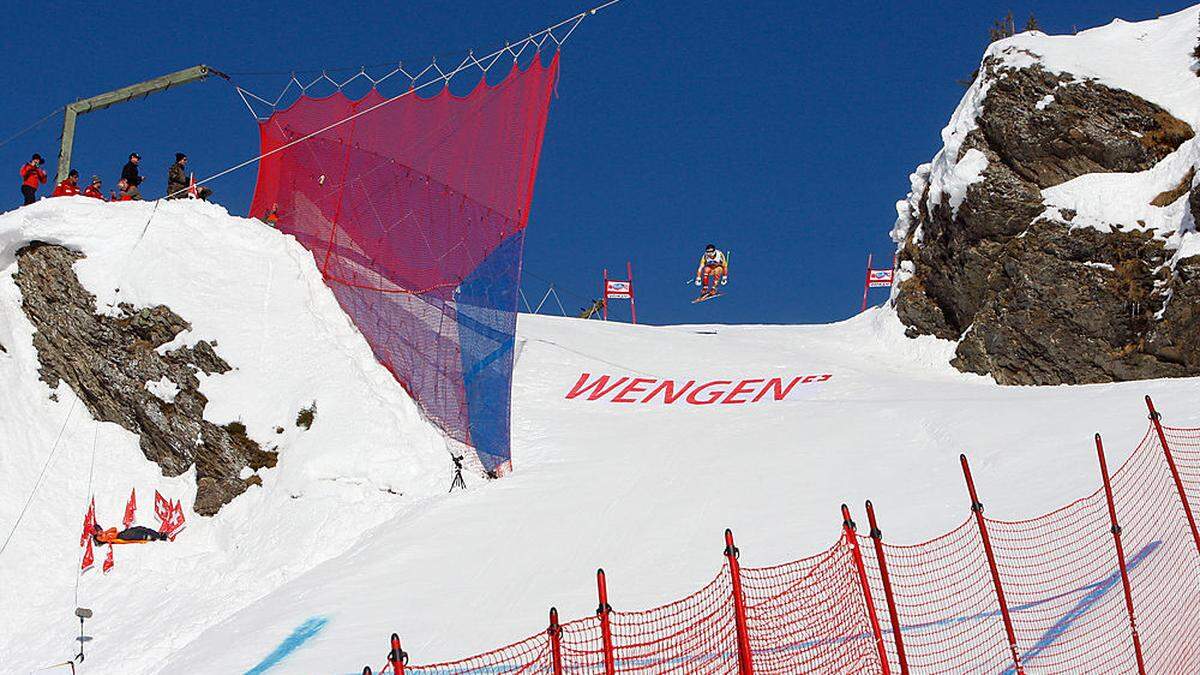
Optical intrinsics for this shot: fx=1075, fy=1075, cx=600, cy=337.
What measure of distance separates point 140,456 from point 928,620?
11053 millimetres

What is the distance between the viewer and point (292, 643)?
995 cm

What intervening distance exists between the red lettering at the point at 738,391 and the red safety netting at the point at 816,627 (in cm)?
911

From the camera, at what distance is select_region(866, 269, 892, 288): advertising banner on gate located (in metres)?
28.9

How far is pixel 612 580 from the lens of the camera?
35.3 ft

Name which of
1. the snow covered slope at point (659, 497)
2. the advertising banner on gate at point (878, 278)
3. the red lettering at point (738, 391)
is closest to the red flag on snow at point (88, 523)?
the snow covered slope at point (659, 497)

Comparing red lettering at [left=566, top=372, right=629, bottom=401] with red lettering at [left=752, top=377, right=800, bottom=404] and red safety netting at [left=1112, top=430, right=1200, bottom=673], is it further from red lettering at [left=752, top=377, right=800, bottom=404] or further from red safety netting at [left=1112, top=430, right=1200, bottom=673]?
red safety netting at [left=1112, top=430, right=1200, bottom=673]

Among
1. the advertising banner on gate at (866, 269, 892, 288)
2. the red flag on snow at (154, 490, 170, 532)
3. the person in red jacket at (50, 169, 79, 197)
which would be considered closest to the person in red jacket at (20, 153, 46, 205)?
the person in red jacket at (50, 169, 79, 197)

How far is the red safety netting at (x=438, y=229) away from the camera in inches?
565

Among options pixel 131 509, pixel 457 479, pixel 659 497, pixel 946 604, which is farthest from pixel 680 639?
pixel 131 509

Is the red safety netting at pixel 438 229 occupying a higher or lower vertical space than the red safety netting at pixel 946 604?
higher

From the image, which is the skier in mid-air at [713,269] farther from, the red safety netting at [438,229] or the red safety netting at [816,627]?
the red safety netting at [816,627]

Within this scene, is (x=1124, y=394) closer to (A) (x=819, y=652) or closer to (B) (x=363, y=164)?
(A) (x=819, y=652)

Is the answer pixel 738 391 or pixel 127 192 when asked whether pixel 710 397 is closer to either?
pixel 738 391

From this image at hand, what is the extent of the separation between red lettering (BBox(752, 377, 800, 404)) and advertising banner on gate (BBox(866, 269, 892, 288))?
31.9 ft
